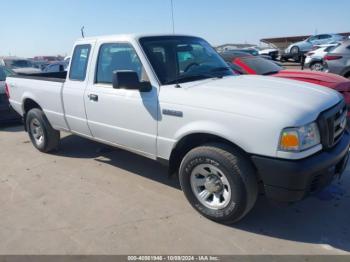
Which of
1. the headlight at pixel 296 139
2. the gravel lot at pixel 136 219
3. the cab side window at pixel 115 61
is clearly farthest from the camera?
the cab side window at pixel 115 61

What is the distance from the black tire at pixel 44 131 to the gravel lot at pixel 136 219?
0.76 metres

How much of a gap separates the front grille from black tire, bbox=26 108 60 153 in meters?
4.31

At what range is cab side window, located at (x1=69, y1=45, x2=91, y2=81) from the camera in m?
4.64

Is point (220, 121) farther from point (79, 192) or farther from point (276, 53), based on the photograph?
point (276, 53)

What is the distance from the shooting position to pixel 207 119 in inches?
126

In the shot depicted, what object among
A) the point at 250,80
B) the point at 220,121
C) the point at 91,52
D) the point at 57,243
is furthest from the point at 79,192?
the point at 250,80

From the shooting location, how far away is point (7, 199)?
166 inches

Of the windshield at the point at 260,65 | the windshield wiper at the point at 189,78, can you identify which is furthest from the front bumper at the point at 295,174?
the windshield at the point at 260,65

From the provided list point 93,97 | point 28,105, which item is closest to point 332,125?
point 93,97

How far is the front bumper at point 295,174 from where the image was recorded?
2.80 metres

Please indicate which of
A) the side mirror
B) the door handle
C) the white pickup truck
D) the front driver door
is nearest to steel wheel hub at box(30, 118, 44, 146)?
the white pickup truck

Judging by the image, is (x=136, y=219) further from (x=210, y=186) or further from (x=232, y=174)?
(x=232, y=174)

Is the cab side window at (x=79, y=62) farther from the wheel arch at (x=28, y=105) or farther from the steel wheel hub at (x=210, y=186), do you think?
the steel wheel hub at (x=210, y=186)

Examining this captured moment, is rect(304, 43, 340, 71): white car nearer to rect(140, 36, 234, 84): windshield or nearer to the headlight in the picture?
rect(140, 36, 234, 84): windshield
